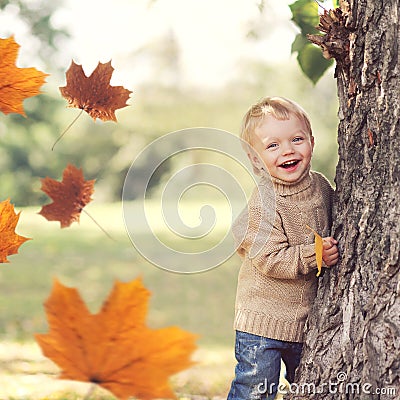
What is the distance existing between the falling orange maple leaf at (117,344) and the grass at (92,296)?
1.06 metres

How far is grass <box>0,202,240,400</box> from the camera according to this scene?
300cm

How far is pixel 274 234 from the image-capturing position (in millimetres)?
1404

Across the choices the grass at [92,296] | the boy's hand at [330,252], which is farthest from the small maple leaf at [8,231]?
the grass at [92,296]

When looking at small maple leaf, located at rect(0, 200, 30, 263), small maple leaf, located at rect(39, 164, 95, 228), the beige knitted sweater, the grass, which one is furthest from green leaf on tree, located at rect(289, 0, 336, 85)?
the grass

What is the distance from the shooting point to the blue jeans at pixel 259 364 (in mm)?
1443

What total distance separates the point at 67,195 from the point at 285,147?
1.68 feet

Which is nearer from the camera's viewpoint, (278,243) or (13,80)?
(13,80)

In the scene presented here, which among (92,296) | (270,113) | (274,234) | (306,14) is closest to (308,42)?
(306,14)

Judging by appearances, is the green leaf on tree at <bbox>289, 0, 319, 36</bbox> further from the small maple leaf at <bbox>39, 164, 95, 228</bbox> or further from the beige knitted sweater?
the small maple leaf at <bbox>39, 164, 95, 228</bbox>

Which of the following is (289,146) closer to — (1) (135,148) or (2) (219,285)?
(2) (219,285)

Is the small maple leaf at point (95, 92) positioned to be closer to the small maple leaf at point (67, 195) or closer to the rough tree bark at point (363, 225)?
the small maple leaf at point (67, 195)

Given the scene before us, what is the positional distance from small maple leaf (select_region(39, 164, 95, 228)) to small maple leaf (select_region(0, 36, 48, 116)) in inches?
8.8

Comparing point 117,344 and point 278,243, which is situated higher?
point 278,243

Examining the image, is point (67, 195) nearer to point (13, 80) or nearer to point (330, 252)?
point (13, 80)
